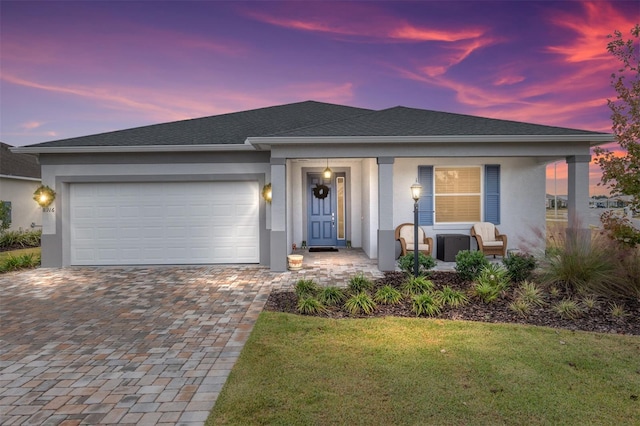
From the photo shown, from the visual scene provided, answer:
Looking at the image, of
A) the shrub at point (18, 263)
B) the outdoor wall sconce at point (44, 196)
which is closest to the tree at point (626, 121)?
the outdoor wall sconce at point (44, 196)

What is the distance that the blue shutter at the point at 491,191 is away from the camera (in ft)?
33.3

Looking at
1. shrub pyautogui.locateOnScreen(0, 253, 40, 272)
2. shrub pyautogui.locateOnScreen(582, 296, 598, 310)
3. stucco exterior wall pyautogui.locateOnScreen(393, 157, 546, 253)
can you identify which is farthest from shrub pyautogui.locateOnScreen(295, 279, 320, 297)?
shrub pyautogui.locateOnScreen(0, 253, 40, 272)

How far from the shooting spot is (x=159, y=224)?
9312mm

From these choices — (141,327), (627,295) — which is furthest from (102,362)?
(627,295)

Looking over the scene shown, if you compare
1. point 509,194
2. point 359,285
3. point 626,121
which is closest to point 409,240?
point 509,194

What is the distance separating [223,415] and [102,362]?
6.05 ft

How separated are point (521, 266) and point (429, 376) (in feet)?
13.6

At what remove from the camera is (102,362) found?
3701 millimetres

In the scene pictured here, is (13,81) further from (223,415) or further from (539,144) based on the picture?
(539,144)

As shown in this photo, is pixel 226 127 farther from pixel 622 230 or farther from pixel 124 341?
pixel 622 230

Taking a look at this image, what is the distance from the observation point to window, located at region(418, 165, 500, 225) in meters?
10.1

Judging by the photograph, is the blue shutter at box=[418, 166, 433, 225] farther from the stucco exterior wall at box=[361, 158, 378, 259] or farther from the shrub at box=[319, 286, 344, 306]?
the shrub at box=[319, 286, 344, 306]

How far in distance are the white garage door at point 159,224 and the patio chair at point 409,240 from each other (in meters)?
3.88

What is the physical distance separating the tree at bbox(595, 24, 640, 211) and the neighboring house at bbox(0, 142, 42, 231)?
20.3 m
